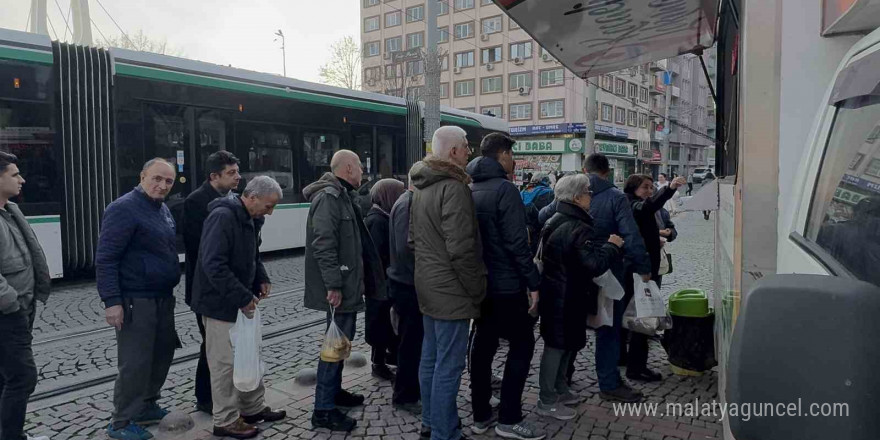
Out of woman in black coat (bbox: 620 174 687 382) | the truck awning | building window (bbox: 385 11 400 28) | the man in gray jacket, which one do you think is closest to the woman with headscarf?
the truck awning

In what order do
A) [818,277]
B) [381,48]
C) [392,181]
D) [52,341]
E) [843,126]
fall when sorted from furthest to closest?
1. [381,48]
2. [52,341]
3. [392,181]
4. [843,126]
5. [818,277]

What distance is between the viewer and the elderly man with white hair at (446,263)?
10.8 feet

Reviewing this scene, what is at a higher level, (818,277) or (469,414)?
(818,277)

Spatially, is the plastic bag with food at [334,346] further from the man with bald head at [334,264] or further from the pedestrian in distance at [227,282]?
the pedestrian in distance at [227,282]

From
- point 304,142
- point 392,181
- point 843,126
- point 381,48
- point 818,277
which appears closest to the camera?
point 818,277

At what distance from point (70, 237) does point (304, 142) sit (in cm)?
435

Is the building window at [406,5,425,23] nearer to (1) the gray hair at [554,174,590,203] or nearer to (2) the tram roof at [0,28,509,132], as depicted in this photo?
(2) the tram roof at [0,28,509,132]

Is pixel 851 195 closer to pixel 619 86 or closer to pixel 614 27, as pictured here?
pixel 614 27

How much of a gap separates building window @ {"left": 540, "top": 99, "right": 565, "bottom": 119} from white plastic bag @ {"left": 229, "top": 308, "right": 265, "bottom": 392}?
47.8 m

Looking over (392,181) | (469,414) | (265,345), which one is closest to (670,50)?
(392,181)

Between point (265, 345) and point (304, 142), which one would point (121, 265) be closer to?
point (265, 345)

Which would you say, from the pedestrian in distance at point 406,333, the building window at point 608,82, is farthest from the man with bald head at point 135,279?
the building window at point 608,82

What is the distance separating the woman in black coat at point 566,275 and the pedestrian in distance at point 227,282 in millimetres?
1891

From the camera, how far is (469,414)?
417 cm
